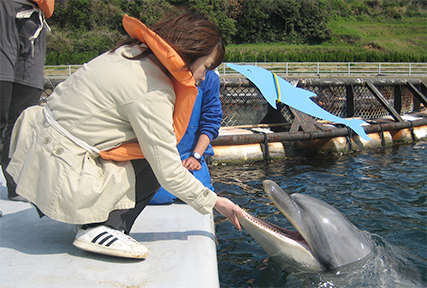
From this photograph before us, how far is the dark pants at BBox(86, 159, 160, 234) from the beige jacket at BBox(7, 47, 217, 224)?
0.36 ft

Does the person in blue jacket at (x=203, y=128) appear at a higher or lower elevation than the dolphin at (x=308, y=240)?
higher

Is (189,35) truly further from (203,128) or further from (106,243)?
(203,128)

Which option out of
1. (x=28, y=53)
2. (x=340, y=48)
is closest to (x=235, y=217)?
(x=28, y=53)

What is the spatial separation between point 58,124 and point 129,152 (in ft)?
1.05

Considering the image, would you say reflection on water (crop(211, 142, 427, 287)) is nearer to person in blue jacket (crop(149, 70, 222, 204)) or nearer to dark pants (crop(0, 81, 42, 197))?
person in blue jacket (crop(149, 70, 222, 204))

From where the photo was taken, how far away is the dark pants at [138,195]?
166 cm

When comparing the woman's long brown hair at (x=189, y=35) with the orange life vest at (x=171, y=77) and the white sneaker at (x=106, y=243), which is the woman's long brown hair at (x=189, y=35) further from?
the white sneaker at (x=106, y=243)

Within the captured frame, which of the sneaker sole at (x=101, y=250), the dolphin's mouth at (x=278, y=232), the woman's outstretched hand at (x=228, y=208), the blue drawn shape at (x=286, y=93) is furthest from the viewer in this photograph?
the blue drawn shape at (x=286, y=93)

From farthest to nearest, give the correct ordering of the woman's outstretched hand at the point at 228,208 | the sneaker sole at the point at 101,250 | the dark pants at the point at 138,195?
1. the woman's outstretched hand at the point at 228,208
2. the dark pants at the point at 138,195
3. the sneaker sole at the point at 101,250

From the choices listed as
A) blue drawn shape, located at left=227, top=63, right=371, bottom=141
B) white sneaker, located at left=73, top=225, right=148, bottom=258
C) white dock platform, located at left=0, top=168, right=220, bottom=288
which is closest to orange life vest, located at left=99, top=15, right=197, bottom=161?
white sneaker, located at left=73, top=225, right=148, bottom=258

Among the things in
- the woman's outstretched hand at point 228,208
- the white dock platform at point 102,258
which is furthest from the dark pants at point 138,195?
the woman's outstretched hand at point 228,208

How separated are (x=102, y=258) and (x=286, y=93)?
553 centimetres

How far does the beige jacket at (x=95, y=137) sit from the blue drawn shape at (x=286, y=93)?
5035mm

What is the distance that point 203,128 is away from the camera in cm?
285
